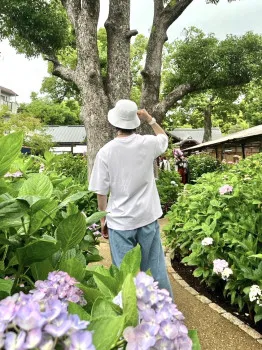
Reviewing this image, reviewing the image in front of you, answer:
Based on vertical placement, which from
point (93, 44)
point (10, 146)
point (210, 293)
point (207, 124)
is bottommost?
point (210, 293)

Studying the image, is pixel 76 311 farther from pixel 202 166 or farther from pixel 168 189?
pixel 202 166

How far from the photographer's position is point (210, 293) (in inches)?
158

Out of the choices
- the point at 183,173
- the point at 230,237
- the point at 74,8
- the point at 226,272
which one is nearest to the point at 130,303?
the point at 226,272

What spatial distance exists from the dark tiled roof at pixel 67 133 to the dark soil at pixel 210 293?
3830cm

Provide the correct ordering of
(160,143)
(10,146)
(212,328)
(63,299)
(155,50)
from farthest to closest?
(155,50) → (212,328) → (160,143) → (10,146) → (63,299)

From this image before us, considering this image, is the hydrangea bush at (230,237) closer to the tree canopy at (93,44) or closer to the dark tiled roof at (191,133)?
the tree canopy at (93,44)

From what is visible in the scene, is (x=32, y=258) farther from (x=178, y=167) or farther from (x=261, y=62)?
(x=178, y=167)

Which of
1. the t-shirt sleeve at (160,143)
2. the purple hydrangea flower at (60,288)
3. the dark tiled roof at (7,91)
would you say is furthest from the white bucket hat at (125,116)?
the dark tiled roof at (7,91)

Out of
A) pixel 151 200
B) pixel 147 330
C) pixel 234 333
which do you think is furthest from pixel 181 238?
pixel 147 330

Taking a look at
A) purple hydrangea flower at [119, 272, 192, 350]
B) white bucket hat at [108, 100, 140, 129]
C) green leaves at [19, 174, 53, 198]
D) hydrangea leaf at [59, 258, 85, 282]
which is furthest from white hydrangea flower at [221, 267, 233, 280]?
purple hydrangea flower at [119, 272, 192, 350]

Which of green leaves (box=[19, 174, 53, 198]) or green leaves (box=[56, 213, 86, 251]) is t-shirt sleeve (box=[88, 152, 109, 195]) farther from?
green leaves (box=[56, 213, 86, 251])

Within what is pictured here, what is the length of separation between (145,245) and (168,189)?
7.09 m

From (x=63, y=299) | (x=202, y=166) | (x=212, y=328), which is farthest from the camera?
(x=202, y=166)

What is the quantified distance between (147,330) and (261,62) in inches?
542
